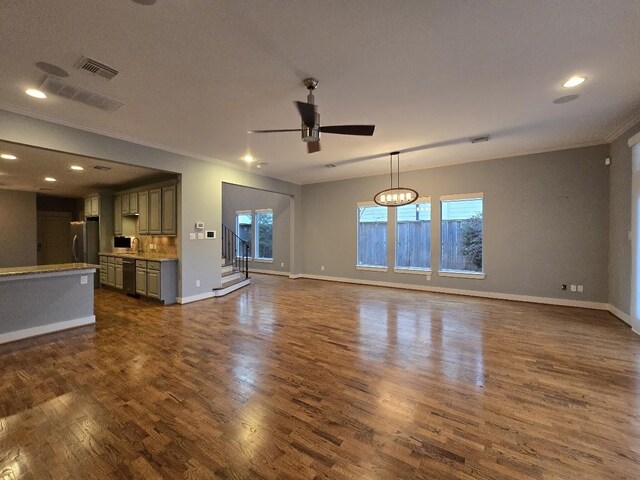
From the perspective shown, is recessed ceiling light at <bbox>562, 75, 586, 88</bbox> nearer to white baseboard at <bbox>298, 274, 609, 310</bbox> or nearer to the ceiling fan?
the ceiling fan

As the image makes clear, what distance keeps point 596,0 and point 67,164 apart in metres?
7.51

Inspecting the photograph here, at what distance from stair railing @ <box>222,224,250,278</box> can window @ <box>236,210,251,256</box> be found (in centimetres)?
11

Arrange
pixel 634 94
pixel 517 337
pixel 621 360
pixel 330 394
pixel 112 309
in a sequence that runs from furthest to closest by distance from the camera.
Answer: pixel 112 309
pixel 517 337
pixel 634 94
pixel 621 360
pixel 330 394

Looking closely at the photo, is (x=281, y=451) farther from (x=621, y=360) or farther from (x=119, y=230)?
(x=119, y=230)

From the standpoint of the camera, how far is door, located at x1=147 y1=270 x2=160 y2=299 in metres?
5.68

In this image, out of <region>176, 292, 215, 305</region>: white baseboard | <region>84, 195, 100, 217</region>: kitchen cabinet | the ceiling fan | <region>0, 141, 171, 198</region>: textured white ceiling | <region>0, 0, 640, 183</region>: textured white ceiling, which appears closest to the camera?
<region>0, 0, 640, 183</region>: textured white ceiling

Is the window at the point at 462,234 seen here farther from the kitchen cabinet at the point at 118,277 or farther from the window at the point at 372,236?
the kitchen cabinet at the point at 118,277

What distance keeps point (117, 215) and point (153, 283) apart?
10.7 ft

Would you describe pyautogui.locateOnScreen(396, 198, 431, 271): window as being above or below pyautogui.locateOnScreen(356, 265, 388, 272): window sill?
above

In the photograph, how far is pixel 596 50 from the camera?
2.57 metres

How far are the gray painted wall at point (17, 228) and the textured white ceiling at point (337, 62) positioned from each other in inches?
274

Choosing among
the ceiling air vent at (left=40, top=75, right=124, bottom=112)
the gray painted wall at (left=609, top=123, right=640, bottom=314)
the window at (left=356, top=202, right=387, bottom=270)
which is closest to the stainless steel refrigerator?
the ceiling air vent at (left=40, top=75, right=124, bottom=112)

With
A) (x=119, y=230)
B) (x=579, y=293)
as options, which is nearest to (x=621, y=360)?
(x=579, y=293)

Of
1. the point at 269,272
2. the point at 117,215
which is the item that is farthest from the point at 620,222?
the point at 117,215
